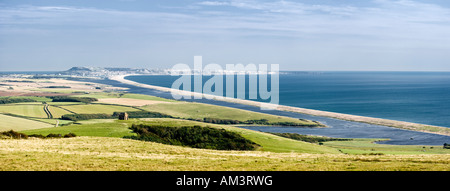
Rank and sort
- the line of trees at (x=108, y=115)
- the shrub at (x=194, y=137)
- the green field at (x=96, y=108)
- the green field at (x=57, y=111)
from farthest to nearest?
the green field at (x=96, y=108) → the green field at (x=57, y=111) → the line of trees at (x=108, y=115) → the shrub at (x=194, y=137)

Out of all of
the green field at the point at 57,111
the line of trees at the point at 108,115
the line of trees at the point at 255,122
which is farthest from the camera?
the green field at the point at 57,111

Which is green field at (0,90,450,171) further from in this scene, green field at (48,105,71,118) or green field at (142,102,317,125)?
green field at (142,102,317,125)

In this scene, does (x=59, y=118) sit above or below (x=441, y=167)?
below

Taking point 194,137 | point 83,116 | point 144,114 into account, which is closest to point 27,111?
point 83,116

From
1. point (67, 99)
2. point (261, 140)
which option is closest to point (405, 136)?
point (261, 140)

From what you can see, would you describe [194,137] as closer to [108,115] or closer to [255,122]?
[255,122]

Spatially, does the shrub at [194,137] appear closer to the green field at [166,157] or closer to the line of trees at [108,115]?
the green field at [166,157]

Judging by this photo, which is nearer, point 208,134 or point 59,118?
point 208,134

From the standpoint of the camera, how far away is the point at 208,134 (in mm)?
59969

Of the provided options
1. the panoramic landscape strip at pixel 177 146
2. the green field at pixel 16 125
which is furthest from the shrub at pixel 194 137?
the green field at pixel 16 125
